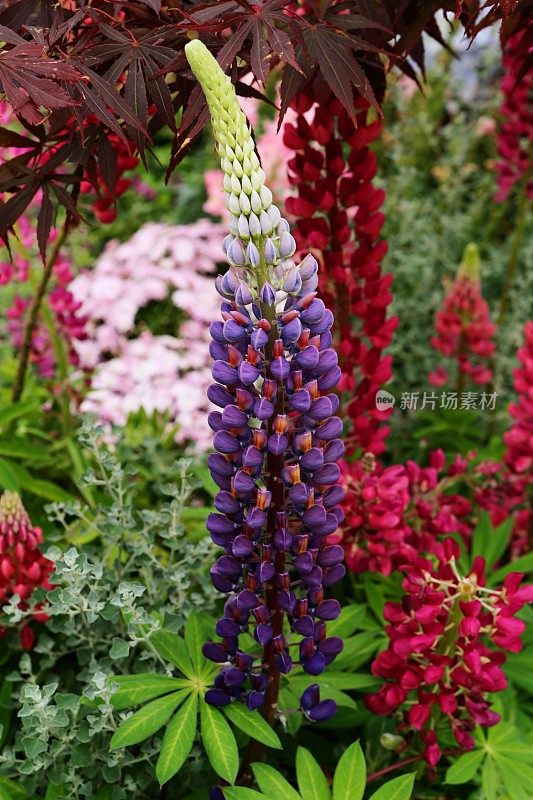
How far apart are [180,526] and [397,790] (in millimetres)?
670

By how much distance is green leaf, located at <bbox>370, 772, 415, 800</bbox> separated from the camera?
1379 mm

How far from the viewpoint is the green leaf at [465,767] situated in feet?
5.03

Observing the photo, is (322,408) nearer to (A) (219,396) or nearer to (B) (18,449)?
(A) (219,396)

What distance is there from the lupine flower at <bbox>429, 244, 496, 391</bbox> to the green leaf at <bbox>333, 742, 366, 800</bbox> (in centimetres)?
155

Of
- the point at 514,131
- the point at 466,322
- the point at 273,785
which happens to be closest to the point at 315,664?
the point at 273,785

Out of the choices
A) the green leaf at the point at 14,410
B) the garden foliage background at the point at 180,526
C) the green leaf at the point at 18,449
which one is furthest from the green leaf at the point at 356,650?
the green leaf at the point at 14,410

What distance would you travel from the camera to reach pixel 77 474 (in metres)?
2.34

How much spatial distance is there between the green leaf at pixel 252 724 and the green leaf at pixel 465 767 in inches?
14.2

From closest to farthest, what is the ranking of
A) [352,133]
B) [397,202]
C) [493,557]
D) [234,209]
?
1. [234,209]
2. [352,133]
3. [493,557]
4. [397,202]

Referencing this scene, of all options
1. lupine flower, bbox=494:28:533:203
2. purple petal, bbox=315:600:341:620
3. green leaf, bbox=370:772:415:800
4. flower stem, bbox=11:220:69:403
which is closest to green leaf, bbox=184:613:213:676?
purple petal, bbox=315:600:341:620

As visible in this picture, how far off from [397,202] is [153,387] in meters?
1.48

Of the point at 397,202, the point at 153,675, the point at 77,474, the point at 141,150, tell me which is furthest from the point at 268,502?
the point at 397,202

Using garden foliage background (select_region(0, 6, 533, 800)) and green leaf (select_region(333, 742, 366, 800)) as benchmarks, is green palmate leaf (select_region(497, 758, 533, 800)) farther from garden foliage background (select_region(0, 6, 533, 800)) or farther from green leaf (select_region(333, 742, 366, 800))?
green leaf (select_region(333, 742, 366, 800))

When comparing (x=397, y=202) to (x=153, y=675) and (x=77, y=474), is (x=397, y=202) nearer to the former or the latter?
(x=77, y=474)
